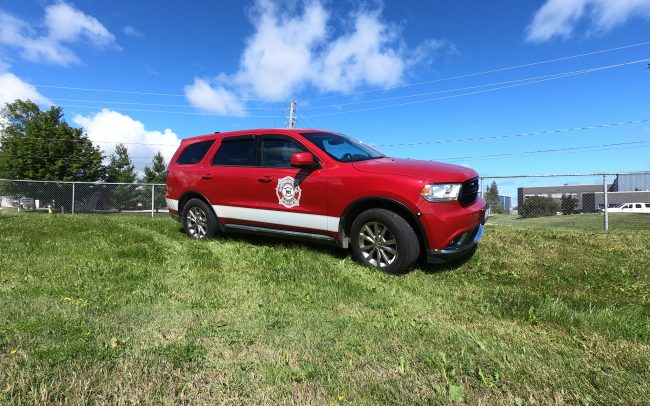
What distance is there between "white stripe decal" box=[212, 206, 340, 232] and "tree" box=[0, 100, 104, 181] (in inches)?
2116

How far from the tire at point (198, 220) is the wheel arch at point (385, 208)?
2490mm

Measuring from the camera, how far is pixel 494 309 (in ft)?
11.8

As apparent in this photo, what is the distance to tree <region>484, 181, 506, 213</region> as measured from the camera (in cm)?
1315

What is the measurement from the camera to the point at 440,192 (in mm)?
4688

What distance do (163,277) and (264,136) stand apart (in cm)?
259

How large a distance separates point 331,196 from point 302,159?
0.59 metres

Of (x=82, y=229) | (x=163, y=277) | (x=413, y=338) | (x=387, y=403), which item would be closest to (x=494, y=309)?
(x=413, y=338)

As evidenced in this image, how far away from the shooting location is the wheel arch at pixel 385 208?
15.5ft

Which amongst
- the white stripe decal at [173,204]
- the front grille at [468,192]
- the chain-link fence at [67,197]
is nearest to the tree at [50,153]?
the chain-link fence at [67,197]

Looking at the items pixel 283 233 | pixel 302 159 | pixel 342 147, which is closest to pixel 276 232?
pixel 283 233

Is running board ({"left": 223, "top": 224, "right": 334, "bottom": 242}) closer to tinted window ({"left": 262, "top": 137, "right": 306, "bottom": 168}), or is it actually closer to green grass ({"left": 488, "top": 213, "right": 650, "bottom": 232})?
tinted window ({"left": 262, "top": 137, "right": 306, "bottom": 168})

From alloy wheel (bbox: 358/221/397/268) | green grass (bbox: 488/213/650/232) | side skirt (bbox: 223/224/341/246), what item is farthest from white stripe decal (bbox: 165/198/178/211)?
green grass (bbox: 488/213/650/232)

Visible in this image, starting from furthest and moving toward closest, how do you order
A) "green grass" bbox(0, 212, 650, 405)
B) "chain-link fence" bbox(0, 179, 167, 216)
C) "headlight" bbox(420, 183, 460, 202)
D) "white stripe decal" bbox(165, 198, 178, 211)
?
1. "chain-link fence" bbox(0, 179, 167, 216)
2. "white stripe decal" bbox(165, 198, 178, 211)
3. "headlight" bbox(420, 183, 460, 202)
4. "green grass" bbox(0, 212, 650, 405)

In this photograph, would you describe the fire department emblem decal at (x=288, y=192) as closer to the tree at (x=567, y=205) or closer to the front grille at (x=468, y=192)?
the front grille at (x=468, y=192)
